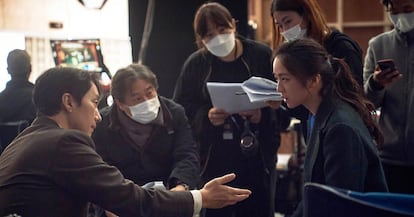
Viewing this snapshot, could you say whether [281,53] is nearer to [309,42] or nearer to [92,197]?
[309,42]

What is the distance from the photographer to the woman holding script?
2781mm

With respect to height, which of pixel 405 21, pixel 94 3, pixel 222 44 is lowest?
pixel 222 44

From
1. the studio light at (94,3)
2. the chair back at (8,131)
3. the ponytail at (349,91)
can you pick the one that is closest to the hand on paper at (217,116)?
the ponytail at (349,91)

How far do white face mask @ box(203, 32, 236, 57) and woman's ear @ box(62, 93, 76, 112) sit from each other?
108 cm

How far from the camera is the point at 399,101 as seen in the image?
245 cm

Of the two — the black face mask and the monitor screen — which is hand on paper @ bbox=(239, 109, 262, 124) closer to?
the black face mask

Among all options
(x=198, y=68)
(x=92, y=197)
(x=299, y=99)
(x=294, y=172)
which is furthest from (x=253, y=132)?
(x=294, y=172)

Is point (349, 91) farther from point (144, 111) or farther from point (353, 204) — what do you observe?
point (144, 111)

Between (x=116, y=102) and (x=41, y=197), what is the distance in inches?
38.0

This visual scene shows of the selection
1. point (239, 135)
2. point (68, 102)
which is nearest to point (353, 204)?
point (68, 102)

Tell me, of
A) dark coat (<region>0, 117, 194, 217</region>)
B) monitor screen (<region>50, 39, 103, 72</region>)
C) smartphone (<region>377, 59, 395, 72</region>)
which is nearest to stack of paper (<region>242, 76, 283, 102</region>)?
smartphone (<region>377, 59, 395, 72</region>)

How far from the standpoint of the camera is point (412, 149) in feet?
7.87

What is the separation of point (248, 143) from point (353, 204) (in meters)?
1.62

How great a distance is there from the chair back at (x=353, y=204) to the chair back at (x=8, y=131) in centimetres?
278
